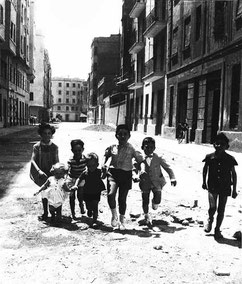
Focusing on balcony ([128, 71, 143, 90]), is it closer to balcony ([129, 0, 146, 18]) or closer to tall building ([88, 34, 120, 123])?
balcony ([129, 0, 146, 18])

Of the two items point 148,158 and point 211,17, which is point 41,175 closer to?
point 148,158

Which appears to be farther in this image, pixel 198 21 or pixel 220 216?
pixel 198 21

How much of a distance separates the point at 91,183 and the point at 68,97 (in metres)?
120

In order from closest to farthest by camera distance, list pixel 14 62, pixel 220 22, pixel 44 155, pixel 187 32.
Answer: pixel 44 155
pixel 220 22
pixel 187 32
pixel 14 62

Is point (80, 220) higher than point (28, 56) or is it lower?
lower

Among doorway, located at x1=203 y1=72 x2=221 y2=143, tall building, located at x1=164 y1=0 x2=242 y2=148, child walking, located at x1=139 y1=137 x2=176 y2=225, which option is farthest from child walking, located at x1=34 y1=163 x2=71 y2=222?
doorway, located at x1=203 y1=72 x2=221 y2=143

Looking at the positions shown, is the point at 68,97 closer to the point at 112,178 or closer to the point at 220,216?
the point at 112,178

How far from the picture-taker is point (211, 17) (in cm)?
1630

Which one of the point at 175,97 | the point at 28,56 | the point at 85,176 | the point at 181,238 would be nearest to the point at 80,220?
the point at 85,176

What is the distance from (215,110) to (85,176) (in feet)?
42.2

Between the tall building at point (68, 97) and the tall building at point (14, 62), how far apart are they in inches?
2771

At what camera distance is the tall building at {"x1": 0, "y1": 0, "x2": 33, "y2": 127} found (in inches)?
1261

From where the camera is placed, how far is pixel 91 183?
4605mm

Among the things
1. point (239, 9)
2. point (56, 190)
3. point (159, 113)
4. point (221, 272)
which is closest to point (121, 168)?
point (56, 190)
